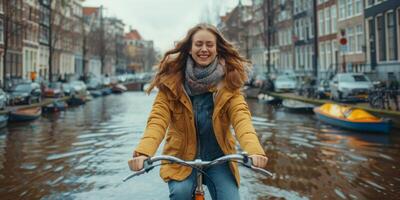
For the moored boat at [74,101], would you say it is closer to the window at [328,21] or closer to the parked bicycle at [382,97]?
the parked bicycle at [382,97]

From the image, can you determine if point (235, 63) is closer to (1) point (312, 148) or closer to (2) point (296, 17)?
(1) point (312, 148)

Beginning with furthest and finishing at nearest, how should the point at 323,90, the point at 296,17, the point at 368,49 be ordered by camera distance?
the point at 296,17
the point at 368,49
the point at 323,90

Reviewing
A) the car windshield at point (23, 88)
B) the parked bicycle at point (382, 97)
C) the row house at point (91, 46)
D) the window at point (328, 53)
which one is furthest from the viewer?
the row house at point (91, 46)

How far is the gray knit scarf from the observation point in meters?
3.21

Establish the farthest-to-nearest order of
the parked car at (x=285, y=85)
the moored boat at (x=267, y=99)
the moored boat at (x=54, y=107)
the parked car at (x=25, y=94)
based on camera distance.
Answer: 1. the parked car at (x=285, y=85)
2. the moored boat at (x=267, y=99)
3. the moored boat at (x=54, y=107)
4. the parked car at (x=25, y=94)

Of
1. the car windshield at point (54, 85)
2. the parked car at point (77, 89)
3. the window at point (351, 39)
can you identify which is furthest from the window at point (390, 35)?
the car windshield at point (54, 85)

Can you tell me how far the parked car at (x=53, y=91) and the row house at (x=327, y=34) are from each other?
2206 cm

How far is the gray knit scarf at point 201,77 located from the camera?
10.5ft

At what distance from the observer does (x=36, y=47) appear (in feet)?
177

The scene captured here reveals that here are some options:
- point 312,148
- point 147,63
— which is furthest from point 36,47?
point 147,63

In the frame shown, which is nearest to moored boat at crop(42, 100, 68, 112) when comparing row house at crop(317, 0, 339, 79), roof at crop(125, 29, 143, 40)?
row house at crop(317, 0, 339, 79)

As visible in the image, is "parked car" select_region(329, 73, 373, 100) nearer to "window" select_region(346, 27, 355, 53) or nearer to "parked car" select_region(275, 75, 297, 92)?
"parked car" select_region(275, 75, 297, 92)

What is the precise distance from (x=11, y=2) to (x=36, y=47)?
2829cm

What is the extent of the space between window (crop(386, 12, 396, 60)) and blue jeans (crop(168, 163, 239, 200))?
1065 inches
